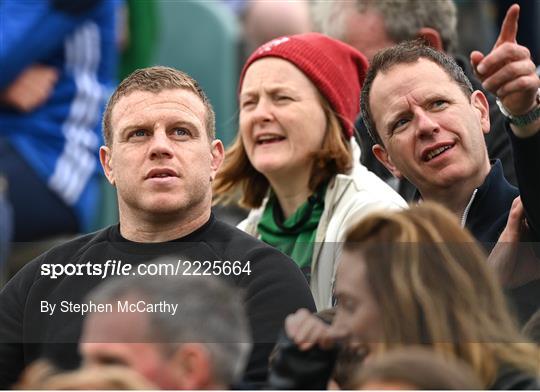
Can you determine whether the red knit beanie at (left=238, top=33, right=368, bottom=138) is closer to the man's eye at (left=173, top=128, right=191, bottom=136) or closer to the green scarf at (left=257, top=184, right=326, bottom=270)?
the green scarf at (left=257, top=184, right=326, bottom=270)

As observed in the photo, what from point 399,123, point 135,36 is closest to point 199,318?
point 399,123

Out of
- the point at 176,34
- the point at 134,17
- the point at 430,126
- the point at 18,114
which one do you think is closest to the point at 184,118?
the point at 430,126

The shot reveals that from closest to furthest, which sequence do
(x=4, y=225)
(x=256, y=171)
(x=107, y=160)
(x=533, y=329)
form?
(x=533, y=329) < (x=107, y=160) < (x=256, y=171) < (x=4, y=225)

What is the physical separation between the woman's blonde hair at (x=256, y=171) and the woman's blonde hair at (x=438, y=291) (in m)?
1.48

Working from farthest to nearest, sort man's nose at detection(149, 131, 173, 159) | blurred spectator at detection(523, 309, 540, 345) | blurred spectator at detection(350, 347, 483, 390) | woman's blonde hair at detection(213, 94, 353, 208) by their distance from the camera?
woman's blonde hair at detection(213, 94, 353, 208) < man's nose at detection(149, 131, 173, 159) < blurred spectator at detection(523, 309, 540, 345) < blurred spectator at detection(350, 347, 483, 390)

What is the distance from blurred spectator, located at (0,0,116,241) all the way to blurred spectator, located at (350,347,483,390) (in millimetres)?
3292

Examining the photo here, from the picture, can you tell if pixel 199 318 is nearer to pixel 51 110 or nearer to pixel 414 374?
pixel 414 374

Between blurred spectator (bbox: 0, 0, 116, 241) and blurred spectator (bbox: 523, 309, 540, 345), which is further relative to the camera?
blurred spectator (bbox: 0, 0, 116, 241)

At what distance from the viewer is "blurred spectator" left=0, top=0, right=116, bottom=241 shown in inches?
226

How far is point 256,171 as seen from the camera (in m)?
4.75

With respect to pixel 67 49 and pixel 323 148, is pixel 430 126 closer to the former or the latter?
pixel 323 148

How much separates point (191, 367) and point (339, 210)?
1.59 metres

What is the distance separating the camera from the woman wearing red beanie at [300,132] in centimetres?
441

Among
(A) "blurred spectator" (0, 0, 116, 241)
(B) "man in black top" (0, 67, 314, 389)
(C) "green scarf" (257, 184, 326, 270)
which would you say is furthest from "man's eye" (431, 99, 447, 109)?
(A) "blurred spectator" (0, 0, 116, 241)
